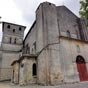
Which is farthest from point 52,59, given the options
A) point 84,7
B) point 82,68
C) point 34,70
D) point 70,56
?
point 84,7

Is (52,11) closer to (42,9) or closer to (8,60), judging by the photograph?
(42,9)

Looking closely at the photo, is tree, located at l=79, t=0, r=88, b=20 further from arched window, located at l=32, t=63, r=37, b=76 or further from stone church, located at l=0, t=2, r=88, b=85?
arched window, located at l=32, t=63, r=37, b=76

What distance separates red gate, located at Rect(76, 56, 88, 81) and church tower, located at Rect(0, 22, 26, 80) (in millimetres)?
16937

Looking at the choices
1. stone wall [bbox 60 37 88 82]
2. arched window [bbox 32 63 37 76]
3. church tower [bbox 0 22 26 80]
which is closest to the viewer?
stone wall [bbox 60 37 88 82]

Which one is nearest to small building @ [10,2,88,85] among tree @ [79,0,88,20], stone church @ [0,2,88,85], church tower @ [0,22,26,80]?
stone church @ [0,2,88,85]

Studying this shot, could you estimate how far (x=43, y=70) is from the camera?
12.8 m

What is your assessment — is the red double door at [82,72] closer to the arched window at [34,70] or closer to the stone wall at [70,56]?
the stone wall at [70,56]

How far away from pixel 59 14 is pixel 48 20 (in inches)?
154

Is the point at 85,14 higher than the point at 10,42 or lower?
lower

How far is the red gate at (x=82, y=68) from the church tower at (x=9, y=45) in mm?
16937

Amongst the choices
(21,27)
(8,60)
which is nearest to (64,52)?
(8,60)

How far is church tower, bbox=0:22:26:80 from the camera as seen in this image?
24062 mm

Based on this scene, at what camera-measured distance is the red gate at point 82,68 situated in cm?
1348

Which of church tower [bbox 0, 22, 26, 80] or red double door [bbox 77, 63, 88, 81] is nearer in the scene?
red double door [bbox 77, 63, 88, 81]
